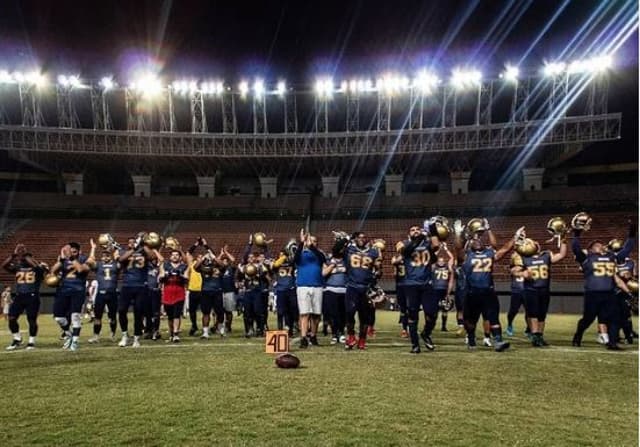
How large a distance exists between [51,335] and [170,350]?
6.64 metres

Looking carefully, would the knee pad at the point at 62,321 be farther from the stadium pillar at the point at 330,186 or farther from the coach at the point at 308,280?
the stadium pillar at the point at 330,186

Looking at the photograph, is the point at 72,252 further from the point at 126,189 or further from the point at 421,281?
the point at 126,189

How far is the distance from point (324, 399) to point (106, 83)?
137 ft

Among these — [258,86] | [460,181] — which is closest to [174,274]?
[258,86]

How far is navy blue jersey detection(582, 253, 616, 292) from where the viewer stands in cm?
1198

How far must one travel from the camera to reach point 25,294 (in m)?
12.7

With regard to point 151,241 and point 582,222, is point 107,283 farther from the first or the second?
point 582,222

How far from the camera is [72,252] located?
12.8 m

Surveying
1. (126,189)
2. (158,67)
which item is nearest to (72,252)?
(158,67)

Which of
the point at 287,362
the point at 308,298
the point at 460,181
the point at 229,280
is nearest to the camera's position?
the point at 287,362

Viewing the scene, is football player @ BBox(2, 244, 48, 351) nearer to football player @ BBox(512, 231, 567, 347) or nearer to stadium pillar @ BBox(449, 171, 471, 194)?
football player @ BBox(512, 231, 567, 347)

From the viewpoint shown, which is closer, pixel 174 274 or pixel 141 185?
pixel 174 274

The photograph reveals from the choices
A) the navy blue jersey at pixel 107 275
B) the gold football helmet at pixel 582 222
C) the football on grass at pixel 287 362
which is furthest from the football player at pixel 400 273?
the navy blue jersey at pixel 107 275

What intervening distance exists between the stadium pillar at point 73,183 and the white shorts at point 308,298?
145 feet
